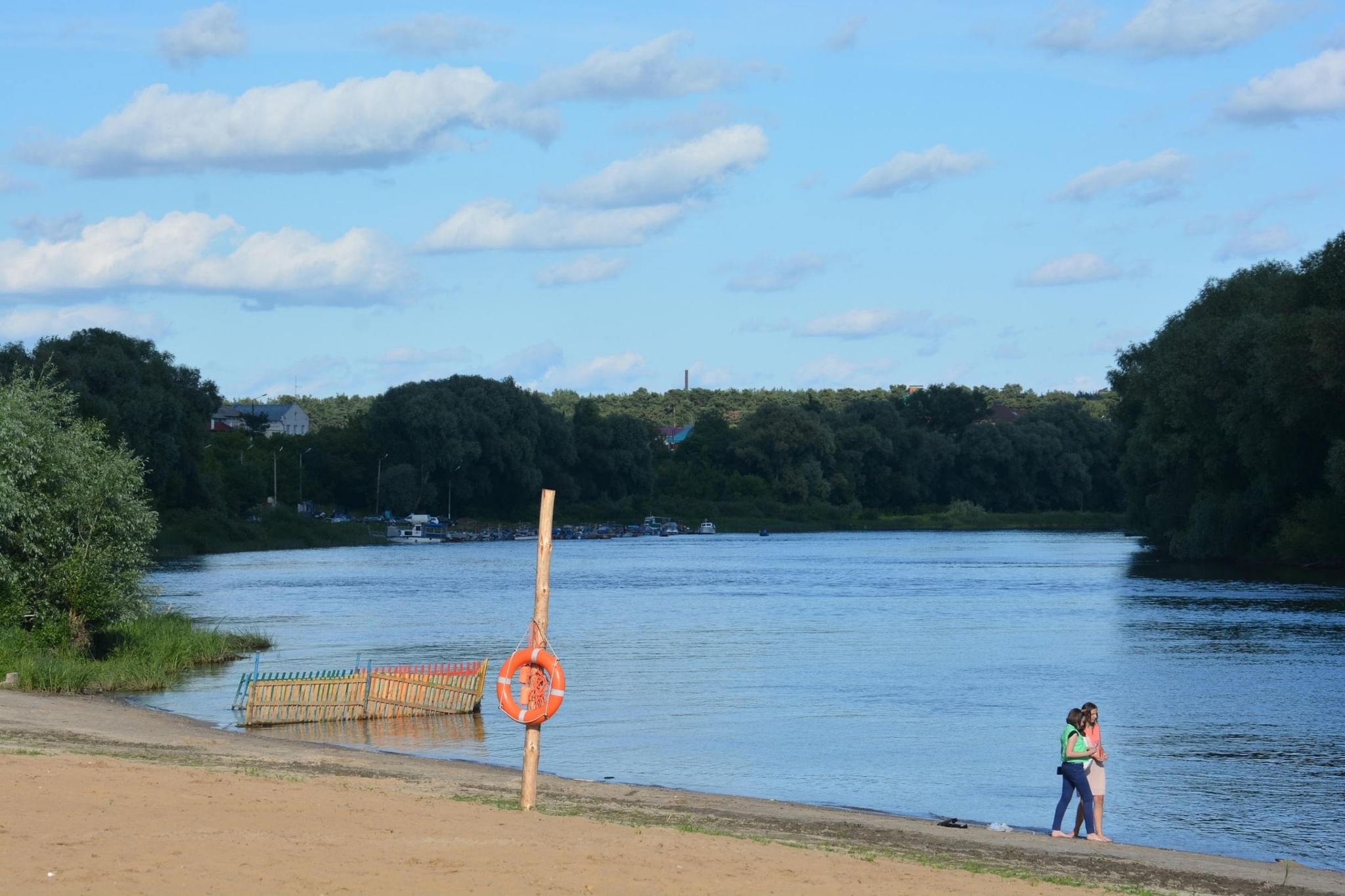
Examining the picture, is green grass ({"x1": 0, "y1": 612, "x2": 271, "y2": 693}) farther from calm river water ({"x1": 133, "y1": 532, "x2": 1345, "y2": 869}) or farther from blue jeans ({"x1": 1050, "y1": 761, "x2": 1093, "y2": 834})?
blue jeans ({"x1": 1050, "y1": 761, "x2": 1093, "y2": 834})

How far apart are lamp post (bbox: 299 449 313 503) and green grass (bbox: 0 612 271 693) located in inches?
4050

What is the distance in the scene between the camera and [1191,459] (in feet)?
272

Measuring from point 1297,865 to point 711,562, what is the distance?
92.8 m

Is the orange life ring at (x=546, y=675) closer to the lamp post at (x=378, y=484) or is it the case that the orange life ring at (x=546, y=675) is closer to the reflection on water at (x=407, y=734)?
the reflection on water at (x=407, y=734)

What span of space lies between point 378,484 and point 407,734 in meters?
120

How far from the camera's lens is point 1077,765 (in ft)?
64.4

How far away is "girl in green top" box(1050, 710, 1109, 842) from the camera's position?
19500 millimetres

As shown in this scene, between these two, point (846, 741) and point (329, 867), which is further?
point (846, 741)

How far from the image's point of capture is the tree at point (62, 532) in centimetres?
3475

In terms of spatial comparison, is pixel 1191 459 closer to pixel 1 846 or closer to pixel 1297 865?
pixel 1297 865

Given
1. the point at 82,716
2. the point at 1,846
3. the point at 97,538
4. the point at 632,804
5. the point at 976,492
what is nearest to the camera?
the point at 1,846

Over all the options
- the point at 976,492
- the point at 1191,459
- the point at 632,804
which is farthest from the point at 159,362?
the point at 976,492

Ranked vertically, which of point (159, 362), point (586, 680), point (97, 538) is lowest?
point (586, 680)

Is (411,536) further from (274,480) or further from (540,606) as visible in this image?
(540,606)
